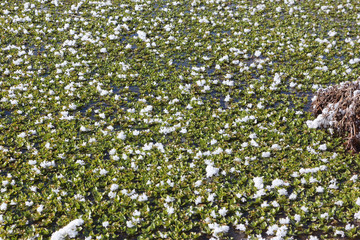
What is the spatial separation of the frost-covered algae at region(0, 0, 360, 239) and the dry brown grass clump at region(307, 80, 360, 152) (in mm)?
224

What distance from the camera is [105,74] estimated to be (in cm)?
1042

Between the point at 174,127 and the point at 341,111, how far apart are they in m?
3.74

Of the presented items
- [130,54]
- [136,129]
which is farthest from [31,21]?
[136,129]

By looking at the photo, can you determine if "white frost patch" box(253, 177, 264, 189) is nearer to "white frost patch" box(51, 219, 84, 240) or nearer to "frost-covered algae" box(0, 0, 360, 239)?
"frost-covered algae" box(0, 0, 360, 239)

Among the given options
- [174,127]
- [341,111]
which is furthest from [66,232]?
[341,111]

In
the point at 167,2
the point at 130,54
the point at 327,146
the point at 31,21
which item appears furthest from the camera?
the point at 167,2

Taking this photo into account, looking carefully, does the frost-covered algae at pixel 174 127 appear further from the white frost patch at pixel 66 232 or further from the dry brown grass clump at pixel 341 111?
the dry brown grass clump at pixel 341 111

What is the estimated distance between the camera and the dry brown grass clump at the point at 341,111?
7.24m

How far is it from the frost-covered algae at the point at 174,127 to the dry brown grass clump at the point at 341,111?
0.22m

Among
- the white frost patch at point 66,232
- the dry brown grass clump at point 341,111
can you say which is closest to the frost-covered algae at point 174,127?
the white frost patch at point 66,232

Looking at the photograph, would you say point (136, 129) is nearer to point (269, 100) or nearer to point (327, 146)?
point (269, 100)

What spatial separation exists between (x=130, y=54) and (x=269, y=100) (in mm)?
4925

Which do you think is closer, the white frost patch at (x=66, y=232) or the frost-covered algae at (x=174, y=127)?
the white frost patch at (x=66, y=232)

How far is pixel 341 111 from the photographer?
7.55 m
